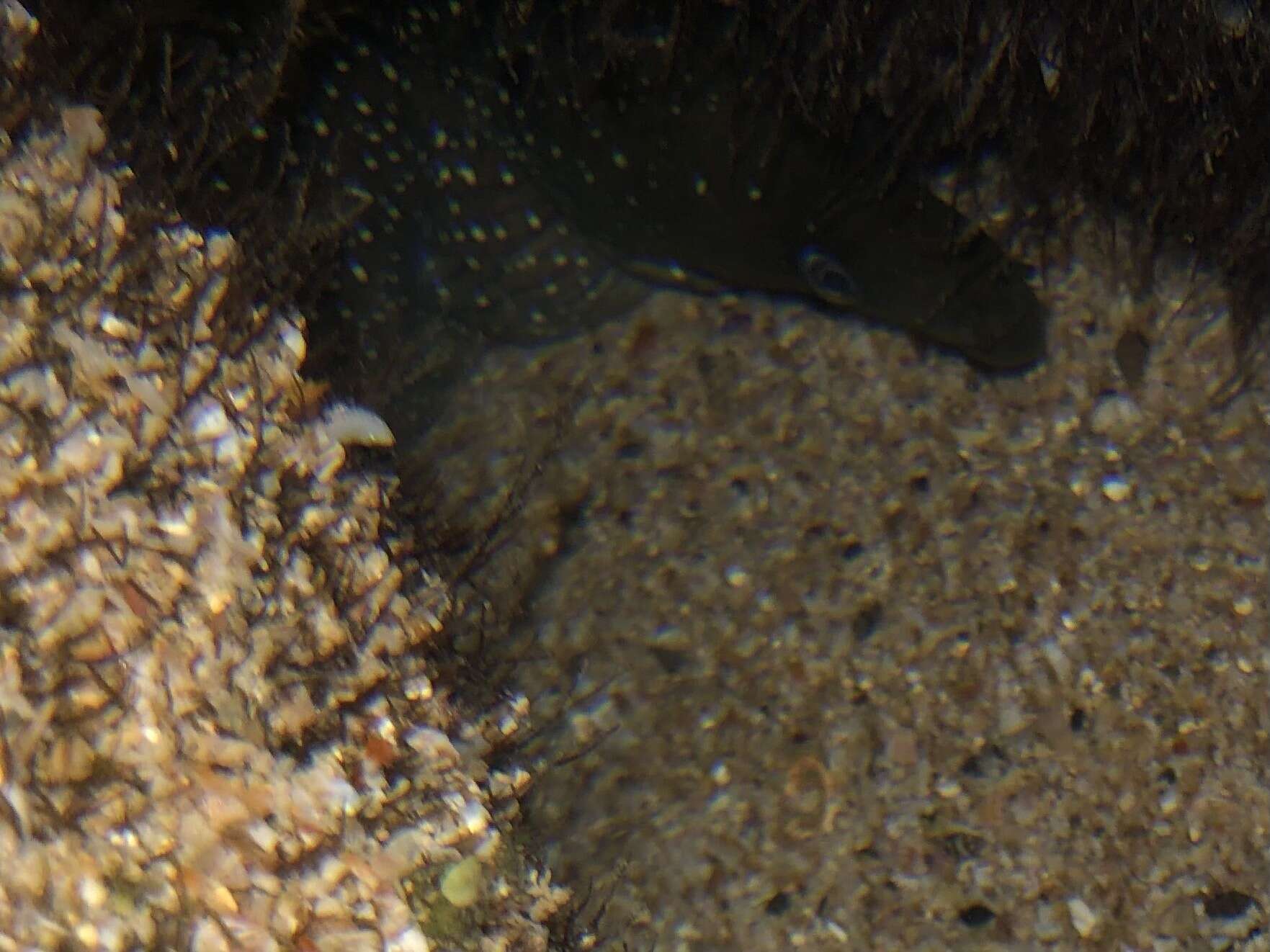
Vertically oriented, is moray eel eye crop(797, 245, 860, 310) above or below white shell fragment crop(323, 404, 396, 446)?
above

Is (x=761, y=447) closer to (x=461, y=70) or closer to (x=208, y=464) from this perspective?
(x=461, y=70)

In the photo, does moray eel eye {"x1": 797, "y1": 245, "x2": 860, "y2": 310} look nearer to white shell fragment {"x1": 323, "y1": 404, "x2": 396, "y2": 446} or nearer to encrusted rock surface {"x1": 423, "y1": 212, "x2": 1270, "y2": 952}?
encrusted rock surface {"x1": 423, "y1": 212, "x2": 1270, "y2": 952}

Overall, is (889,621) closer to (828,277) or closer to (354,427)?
(828,277)

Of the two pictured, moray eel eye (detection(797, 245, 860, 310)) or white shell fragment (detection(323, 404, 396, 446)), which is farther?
moray eel eye (detection(797, 245, 860, 310))

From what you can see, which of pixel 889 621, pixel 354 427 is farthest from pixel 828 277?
pixel 354 427

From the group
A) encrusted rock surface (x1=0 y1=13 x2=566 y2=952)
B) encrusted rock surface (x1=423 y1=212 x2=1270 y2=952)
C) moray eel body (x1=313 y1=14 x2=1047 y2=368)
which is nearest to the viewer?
encrusted rock surface (x1=0 y1=13 x2=566 y2=952)

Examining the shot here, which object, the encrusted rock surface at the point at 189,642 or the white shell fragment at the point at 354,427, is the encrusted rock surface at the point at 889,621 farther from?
the encrusted rock surface at the point at 189,642

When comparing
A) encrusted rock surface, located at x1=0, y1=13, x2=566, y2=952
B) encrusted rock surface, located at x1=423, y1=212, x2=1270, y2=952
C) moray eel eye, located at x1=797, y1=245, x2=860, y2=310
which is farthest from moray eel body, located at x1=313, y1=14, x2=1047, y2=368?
encrusted rock surface, located at x1=0, y1=13, x2=566, y2=952

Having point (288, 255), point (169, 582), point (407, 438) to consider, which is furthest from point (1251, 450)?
point (169, 582)
